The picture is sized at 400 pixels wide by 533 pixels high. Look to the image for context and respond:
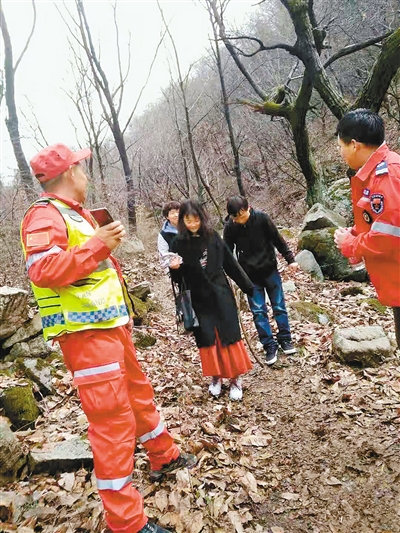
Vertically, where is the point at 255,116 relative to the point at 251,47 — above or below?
below

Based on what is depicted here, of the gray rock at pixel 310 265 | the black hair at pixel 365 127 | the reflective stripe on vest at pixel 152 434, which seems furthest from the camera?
the gray rock at pixel 310 265

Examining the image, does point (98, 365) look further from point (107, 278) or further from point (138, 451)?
point (138, 451)

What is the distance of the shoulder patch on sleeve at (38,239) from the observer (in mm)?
2100

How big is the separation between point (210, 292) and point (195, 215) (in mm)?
850

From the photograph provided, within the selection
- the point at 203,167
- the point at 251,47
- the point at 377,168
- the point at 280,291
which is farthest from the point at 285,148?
the point at 377,168

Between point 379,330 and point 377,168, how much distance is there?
294cm

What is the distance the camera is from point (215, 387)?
440 cm

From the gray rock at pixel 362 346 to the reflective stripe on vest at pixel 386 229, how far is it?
2.48 meters

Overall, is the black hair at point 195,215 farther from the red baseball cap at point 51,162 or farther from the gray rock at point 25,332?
the gray rock at point 25,332

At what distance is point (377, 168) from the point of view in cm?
249

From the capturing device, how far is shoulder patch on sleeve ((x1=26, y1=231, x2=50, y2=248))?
2.10 m

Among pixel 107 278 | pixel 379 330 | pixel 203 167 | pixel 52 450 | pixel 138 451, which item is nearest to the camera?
pixel 107 278

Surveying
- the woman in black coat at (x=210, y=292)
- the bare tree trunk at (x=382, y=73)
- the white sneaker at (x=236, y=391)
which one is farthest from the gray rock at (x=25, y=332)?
the bare tree trunk at (x=382, y=73)

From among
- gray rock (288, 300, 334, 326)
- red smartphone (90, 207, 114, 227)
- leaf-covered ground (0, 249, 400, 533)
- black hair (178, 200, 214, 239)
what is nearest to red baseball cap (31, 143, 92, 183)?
red smartphone (90, 207, 114, 227)
